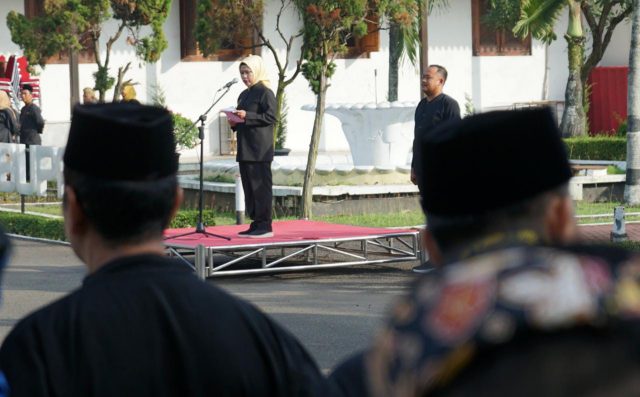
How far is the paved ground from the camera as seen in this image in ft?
30.4

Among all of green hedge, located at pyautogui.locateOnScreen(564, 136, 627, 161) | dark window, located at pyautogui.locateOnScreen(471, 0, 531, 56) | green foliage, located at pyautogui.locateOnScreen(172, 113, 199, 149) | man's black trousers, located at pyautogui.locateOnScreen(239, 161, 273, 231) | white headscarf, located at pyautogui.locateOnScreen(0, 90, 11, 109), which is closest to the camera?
man's black trousers, located at pyautogui.locateOnScreen(239, 161, 273, 231)

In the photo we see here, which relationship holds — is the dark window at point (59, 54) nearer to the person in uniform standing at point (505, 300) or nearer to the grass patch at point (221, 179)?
the grass patch at point (221, 179)

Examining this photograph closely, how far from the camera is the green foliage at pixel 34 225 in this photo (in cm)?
1605

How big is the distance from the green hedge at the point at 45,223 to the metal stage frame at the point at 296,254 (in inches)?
62.6

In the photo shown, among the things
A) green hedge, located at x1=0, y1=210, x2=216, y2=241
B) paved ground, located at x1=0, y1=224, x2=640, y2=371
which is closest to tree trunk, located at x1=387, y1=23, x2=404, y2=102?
green hedge, located at x1=0, y1=210, x2=216, y2=241

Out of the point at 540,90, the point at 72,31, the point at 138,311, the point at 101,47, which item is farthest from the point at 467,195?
the point at 540,90

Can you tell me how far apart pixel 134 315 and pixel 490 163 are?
1.15 m

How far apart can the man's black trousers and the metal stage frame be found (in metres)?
0.28

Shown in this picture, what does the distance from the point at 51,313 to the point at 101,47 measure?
27.0 meters

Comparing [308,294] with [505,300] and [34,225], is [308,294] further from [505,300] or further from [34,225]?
[505,300]

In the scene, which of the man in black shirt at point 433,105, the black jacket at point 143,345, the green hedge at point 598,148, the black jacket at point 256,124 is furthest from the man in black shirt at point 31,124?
the black jacket at point 143,345

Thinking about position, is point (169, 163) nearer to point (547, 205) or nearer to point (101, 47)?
point (547, 205)

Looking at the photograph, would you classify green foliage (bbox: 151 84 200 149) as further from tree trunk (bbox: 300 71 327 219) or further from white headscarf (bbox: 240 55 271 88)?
white headscarf (bbox: 240 55 271 88)

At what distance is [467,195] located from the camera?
1600mm
